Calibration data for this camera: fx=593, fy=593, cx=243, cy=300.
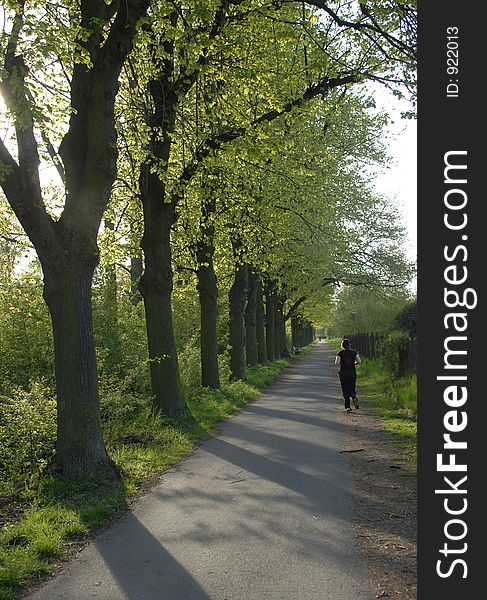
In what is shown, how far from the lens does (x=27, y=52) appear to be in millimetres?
7617

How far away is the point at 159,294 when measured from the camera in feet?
41.5

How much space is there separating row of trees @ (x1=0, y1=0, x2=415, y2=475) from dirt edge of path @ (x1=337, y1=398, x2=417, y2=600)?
3621 mm

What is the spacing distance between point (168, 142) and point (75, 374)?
589cm

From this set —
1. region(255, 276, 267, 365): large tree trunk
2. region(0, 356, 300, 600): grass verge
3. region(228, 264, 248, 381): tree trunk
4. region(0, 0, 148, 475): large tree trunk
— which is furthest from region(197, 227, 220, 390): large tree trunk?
region(255, 276, 267, 365): large tree trunk

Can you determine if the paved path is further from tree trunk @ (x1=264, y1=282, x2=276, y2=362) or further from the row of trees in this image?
tree trunk @ (x1=264, y1=282, x2=276, y2=362)

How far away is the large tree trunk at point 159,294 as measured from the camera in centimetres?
1245

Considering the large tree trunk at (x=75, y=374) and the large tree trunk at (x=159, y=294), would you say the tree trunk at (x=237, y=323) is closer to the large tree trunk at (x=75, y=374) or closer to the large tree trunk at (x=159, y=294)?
the large tree trunk at (x=159, y=294)

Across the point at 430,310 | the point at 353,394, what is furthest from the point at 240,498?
the point at 353,394

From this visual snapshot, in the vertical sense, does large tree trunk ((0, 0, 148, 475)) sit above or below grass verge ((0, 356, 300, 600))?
above

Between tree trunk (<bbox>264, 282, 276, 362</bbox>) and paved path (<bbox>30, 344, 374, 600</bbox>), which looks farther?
tree trunk (<bbox>264, 282, 276, 362</bbox>)

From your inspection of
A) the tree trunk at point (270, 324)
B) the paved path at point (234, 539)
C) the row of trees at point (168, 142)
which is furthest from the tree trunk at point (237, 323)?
the tree trunk at point (270, 324)

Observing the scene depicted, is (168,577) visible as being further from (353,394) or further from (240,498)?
(353,394)

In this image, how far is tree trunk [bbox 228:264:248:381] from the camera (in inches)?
921

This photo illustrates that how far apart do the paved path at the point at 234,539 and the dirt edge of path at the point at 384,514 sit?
143 mm
